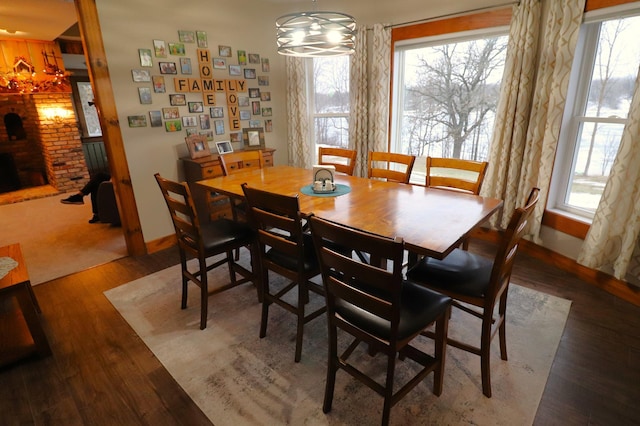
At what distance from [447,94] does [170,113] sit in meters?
2.90

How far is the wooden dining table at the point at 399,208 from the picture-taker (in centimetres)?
152

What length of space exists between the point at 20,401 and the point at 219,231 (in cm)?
134

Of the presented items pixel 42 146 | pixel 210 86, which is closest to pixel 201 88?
pixel 210 86

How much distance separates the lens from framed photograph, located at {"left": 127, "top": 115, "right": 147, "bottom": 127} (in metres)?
3.15

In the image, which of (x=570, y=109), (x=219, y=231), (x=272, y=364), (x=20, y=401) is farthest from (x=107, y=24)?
(x=570, y=109)

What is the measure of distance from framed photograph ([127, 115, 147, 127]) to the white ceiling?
62.5 inches

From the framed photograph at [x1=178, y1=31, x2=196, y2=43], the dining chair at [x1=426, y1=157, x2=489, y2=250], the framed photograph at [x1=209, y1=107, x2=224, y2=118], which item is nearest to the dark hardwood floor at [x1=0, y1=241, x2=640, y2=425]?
the dining chair at [x1=426, y1=157, x2=489, y2=250]

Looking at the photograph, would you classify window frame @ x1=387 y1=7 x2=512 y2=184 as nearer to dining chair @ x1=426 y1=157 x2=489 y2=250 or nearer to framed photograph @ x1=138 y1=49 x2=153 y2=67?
dining chair @ x1=426 y1=157 x2=489 y2=250

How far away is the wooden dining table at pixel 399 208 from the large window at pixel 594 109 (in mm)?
1388

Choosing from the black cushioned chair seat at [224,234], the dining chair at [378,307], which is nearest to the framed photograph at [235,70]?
the black cushioned chair seat at [224,234]

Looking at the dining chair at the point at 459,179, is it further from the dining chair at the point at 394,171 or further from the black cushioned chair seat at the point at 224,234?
the black cushioned chair seat at the point at 224,234

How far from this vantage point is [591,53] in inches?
100

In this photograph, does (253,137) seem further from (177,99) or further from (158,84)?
(158,84)

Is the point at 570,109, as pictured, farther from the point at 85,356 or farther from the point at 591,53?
the point at 85,356
